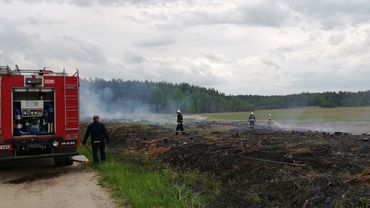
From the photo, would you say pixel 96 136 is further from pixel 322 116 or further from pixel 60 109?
pixel 322 116

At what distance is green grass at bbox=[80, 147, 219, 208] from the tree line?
6017 centimetres

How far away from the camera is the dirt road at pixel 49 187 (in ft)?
30.6

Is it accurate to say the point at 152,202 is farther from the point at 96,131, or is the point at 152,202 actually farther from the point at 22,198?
the point at 96,131

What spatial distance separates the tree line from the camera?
89000 mm

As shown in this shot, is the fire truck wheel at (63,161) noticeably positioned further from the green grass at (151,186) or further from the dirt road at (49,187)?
the green grass at (151,186)

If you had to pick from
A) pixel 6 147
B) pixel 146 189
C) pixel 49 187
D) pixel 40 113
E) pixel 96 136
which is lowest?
pixel 49 187

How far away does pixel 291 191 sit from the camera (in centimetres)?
966

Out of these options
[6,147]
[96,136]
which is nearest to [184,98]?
[96,136]

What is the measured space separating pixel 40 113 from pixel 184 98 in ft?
395

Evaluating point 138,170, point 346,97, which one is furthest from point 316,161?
point 346,97

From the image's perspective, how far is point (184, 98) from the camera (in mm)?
134250

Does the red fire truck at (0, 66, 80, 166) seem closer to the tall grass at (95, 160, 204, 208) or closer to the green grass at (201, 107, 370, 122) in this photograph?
the tall grass at (95, 160, 204, 208)

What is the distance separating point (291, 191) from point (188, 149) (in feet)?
26.6

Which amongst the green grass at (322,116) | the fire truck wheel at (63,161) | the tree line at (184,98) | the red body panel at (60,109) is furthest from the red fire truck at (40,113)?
the tree line at (184,98)
